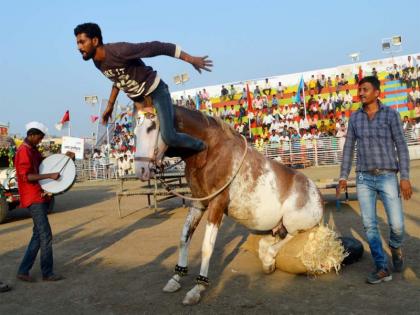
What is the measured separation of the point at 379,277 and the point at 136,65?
3.33 m

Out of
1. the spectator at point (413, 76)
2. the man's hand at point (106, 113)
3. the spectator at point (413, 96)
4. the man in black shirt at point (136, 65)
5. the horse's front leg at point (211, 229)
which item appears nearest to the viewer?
the man in black shirt at point (136, 65)

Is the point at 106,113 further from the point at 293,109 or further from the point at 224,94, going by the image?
the point at 224,94

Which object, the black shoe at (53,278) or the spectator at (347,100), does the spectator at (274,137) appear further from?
the black shoe at (53,278)

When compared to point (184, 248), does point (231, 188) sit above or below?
above

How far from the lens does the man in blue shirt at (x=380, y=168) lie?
14.8 ft

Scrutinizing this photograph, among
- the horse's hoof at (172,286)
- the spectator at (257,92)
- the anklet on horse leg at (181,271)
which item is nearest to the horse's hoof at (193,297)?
the horse's hoof at (172,286)

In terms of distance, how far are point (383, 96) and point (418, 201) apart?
17128mm

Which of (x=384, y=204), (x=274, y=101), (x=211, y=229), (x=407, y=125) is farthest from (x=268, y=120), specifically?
(x=211, y=229)

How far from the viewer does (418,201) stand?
919 centimetres

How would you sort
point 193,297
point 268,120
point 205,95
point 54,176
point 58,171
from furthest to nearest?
point 205,95
point 268,120
point 58,171
point 54,176
point 193,297

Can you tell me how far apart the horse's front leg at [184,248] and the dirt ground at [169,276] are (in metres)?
0.12

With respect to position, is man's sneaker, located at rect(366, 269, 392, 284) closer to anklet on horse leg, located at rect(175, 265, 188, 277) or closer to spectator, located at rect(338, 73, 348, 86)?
anklet on horse leg, located at rect(175, 265, 188, 277)

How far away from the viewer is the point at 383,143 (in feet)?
14.9

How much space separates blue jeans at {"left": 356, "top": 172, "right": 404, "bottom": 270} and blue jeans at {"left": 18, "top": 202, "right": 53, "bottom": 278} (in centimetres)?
388
